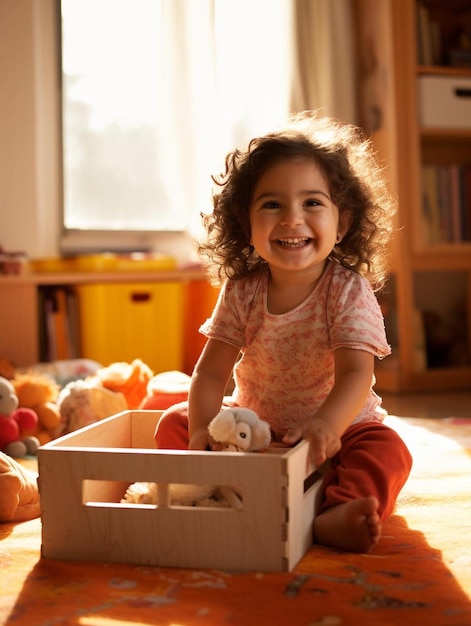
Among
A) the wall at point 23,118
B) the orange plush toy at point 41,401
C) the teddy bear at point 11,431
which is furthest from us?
the wall at point 23,118

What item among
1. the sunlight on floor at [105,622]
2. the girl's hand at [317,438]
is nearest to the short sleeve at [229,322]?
the girl's hand at [317,438]

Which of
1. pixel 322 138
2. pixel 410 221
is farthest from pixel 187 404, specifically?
pixel 410 221

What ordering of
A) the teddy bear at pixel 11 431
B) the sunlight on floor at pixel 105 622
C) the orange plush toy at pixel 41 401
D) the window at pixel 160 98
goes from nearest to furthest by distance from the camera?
the sunlight on floor at pixel 105 622 → the teddy bear at pixel 11 431 → the orange plush toy at pixel 41 401 → the window at pixel 160 98

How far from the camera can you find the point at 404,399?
8.16 feet

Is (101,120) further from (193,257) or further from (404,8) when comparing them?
(404,8)

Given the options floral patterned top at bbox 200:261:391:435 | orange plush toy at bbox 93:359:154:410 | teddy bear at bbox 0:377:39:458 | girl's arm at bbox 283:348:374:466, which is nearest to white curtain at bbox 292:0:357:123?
orange plush toy at bbox 93:359:154:410

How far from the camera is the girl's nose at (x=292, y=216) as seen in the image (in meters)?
1.17

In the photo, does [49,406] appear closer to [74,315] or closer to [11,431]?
[11,431]

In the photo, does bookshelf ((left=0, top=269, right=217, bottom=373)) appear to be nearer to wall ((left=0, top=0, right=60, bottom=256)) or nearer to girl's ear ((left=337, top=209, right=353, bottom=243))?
wall ((left=0, top=0, right=60, bottom=256))

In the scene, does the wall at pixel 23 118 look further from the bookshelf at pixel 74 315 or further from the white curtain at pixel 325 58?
the white curtain at pixel 325 58

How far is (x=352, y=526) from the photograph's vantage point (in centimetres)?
100

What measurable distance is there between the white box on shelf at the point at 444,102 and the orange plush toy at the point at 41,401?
5.04 ft

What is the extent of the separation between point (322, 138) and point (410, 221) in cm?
146

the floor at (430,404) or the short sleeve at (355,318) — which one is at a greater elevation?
the short sleeve at (355,318)
